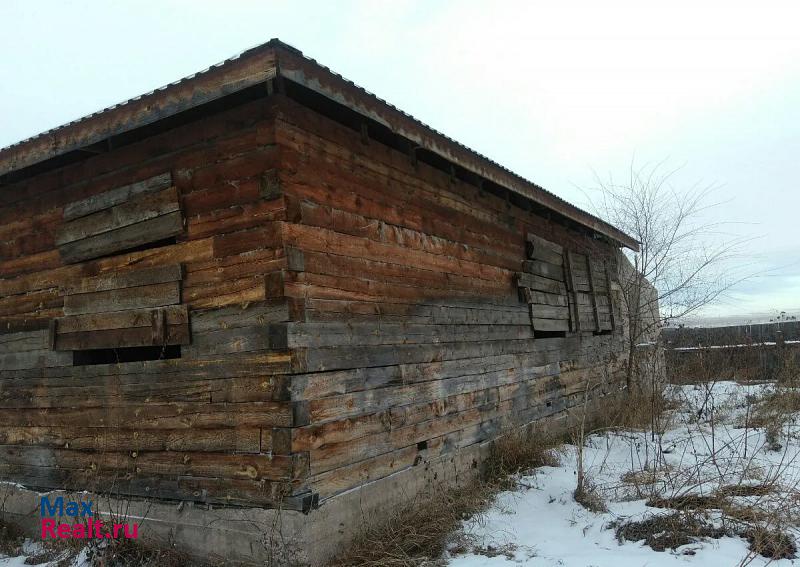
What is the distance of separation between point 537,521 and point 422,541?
4.42 feet

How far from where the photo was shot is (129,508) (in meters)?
4.98

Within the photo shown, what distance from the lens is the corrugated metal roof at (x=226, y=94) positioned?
13.4 feet

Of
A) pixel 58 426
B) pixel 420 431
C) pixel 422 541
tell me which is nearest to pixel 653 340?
pixel 420 431

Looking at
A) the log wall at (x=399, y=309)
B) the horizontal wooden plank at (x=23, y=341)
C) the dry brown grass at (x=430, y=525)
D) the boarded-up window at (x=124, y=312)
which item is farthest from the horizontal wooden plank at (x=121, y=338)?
the dry brown grass at (x=430, y=525)

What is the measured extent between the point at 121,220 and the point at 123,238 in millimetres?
176

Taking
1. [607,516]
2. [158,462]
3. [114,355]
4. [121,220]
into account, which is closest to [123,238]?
[121,220]

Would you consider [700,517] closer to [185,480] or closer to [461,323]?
[461,323]

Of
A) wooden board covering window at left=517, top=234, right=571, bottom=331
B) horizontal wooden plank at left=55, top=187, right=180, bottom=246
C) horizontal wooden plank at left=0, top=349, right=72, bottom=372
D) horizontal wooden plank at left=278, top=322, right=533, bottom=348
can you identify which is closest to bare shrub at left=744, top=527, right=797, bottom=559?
horizontal wooden plank at left=278, top=322, right=533, bottom=348

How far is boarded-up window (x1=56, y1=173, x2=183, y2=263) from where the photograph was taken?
498cm

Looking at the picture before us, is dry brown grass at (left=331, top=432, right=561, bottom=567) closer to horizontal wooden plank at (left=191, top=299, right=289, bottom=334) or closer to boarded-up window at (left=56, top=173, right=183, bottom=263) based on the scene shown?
horizontal wooden plank at (left=191, top=299, right=289, bottom=334)

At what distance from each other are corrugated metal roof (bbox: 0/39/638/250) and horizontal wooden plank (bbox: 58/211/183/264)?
0.81 m

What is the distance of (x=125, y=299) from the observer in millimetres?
→ 5164

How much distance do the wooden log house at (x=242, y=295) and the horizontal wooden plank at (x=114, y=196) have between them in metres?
0.02

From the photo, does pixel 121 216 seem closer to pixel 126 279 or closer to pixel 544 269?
pixel 126 279
